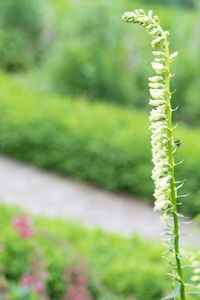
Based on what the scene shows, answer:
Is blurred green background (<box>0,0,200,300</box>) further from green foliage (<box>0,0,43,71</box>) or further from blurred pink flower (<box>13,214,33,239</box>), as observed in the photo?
blurred pink flower (<box>13,214,33,239</box>)

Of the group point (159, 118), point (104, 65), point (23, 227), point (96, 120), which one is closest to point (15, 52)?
point (104, 65)

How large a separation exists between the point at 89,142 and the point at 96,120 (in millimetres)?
440

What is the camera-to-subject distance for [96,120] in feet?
23.9

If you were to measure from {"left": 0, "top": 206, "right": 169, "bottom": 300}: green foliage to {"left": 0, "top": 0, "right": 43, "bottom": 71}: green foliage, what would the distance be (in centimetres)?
707

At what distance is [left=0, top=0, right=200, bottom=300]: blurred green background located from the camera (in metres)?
3.53

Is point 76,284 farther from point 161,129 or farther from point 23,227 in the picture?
point 161,129

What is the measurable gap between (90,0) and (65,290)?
683cm

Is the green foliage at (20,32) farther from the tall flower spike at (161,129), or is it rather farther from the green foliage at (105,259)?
the tall flower spike at (161,129)

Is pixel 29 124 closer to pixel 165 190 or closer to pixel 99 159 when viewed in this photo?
pixel 99 159

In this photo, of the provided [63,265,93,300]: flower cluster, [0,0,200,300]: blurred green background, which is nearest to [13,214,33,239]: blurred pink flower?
[0,0,200,300]: blurred green background

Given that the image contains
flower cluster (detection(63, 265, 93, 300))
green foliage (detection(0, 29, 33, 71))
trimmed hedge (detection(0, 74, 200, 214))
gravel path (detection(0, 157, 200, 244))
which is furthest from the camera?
green foliage (detection(0, 29, 33, 71))

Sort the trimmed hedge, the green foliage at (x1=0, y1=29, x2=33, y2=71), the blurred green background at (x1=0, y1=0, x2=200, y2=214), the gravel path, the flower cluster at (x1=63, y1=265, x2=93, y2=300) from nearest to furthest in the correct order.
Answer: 1. the flower cluster at (x1=63, y1=265, x2=93, y2=300)
2. the gravel path
3. the trimmed hedge
4. the blurred green background at (x1=0, y1=0, x2=200, y2=214)
5. the green foliage at (x1=0, y1=29, x2=33, y2=71)

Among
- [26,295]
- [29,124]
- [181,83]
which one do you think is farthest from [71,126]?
[26,295]

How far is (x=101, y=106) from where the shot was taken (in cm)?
803
